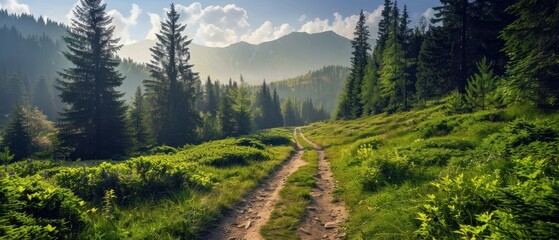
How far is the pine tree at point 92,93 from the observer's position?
→ 25406mm

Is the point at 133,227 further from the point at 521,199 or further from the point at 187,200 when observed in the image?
the point at 521,199

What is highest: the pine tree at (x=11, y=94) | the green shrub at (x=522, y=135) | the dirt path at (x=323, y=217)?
the pine tree at (x=11, y=94)

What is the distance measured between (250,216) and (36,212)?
482cm

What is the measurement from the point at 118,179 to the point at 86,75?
930 inches

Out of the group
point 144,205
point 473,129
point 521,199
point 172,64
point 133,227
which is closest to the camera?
point 521,199

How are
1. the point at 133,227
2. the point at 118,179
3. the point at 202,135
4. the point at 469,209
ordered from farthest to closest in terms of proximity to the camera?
the point at 202,135 < the point at 118,179 < the point at 133,227 < the point at 469,209

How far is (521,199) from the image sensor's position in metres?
3.45

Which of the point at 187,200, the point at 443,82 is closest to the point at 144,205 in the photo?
the point at 187,200

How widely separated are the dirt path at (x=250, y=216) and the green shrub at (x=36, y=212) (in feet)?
9.32

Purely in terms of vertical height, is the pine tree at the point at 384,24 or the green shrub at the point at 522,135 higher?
the pine tree at the point at 384,24

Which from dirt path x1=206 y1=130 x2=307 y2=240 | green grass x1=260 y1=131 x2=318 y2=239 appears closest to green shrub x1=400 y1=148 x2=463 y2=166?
green grass x1=260 y1=131 x2=318 y2=239

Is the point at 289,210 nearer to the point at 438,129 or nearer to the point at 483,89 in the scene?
the point at 438,129

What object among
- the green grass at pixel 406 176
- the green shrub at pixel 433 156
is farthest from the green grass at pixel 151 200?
the green shrub at pixel 433 156

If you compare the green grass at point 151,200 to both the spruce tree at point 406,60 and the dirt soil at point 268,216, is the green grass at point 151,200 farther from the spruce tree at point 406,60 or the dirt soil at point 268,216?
the spruce tree at point 406,60
